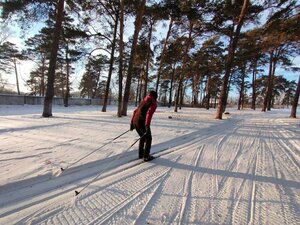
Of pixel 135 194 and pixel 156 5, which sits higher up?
pixel 156 5

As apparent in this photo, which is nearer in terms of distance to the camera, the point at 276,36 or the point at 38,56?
the point at 276,36

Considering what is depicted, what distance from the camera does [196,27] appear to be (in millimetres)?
19891

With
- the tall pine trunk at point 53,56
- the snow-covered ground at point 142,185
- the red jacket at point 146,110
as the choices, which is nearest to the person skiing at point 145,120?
the red jacket at point 146,110

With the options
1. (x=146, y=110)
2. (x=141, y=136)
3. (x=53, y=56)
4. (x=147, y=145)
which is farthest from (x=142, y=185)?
(x=53, y=56)

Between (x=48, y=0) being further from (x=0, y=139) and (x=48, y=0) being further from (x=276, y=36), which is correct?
(x=276, y=36)

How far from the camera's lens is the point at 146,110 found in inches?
208

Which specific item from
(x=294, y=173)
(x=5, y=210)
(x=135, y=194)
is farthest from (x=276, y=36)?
(x=5, y=210)

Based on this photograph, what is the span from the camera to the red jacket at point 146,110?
5.16 meters

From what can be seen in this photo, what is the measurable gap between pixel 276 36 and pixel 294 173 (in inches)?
529

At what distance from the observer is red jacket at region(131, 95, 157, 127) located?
16.9 ft

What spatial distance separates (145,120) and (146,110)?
0.75 feet

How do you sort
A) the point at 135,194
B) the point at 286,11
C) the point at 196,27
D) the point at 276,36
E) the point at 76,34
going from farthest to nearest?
the point at 196,27 → the point at 76,34 → the point at 276,36 → the point at 286,11 → the point at 135,194

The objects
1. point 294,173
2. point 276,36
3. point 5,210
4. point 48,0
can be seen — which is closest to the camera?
point 5,210

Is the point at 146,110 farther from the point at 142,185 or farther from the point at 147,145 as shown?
the point at 142,185
